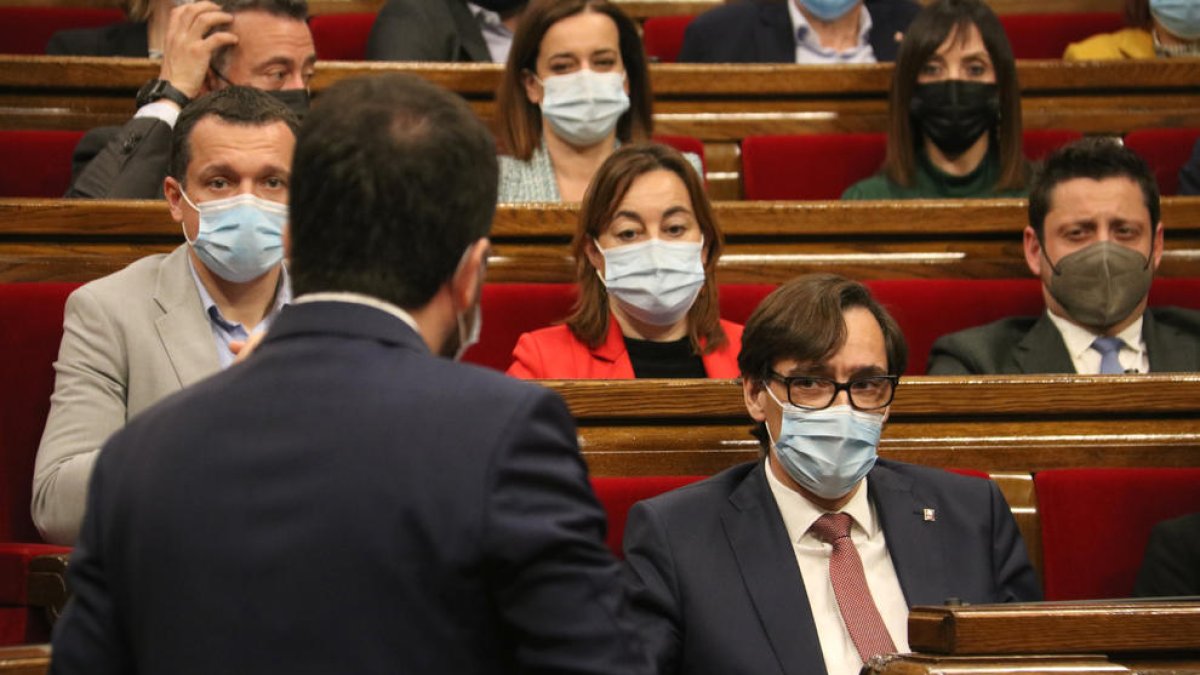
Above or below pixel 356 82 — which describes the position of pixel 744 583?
below

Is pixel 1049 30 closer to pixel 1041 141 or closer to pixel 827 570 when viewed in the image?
pixel 1041 141

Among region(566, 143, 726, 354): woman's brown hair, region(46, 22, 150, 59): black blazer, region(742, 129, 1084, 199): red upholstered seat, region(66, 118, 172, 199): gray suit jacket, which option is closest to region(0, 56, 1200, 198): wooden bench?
region(742, 129, 1084, 199): red upholstered seat

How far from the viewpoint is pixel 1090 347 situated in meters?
1.18

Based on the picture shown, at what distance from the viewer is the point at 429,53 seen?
1.57 meters

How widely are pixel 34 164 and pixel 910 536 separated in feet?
2.88

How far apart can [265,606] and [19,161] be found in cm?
106

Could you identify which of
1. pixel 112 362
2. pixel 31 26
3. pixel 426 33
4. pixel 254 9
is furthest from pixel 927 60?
pixel 31 26

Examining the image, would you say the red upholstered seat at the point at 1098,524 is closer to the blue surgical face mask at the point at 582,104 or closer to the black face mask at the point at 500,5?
the blue surgical face mask at the point at 582,104

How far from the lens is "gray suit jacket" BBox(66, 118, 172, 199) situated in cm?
121

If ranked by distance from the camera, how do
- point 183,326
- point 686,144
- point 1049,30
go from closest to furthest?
point 183,326 → point 686,144 → point 1049,30

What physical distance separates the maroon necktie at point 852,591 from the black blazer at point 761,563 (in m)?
0.02

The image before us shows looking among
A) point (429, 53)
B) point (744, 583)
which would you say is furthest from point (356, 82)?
point (429, 53)

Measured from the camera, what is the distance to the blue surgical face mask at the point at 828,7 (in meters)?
1.65

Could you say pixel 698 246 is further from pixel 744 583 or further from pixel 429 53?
pixel 429 53
